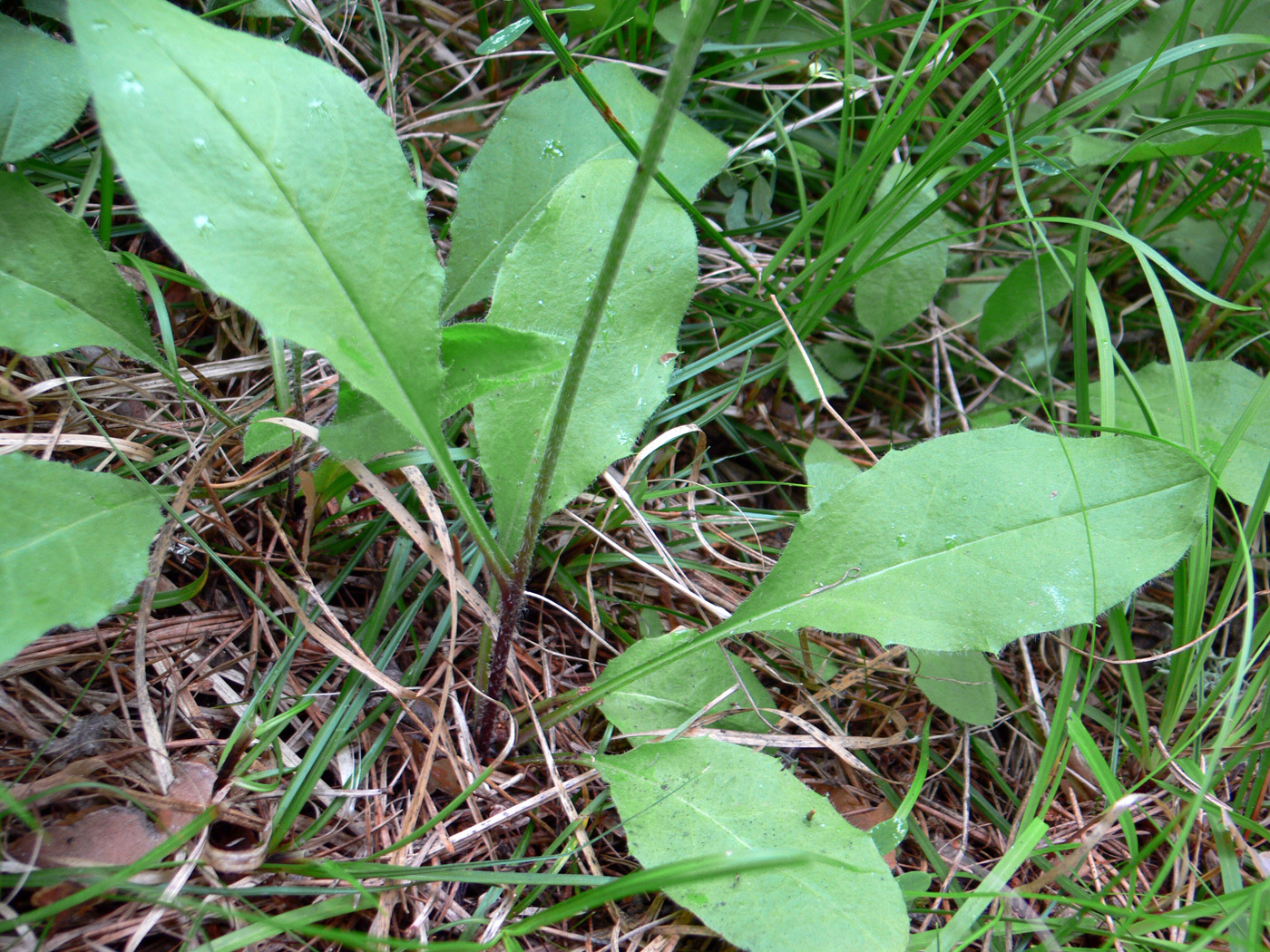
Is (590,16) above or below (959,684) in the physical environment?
above

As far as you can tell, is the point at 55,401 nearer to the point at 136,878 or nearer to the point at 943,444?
the point at 136,878

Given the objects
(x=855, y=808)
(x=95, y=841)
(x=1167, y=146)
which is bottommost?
(x=855, y=808)

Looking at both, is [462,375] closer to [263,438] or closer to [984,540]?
[263,438]

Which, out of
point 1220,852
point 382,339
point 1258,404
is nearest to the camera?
point 382,339

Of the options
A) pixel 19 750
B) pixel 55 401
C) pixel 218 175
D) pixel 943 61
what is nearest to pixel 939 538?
pixel 943 61

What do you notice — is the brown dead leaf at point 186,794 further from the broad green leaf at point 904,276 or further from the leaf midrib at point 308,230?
the broad green leaf at point 904,276

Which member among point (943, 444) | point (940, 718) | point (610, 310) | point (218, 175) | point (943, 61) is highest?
point (943, 61)

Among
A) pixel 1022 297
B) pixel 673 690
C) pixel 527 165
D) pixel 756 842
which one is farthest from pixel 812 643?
pixel 527 165
